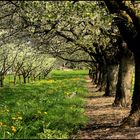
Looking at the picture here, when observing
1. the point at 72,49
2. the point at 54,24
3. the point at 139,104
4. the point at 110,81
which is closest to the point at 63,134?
the point at 139,104

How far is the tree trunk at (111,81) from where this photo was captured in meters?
31.5

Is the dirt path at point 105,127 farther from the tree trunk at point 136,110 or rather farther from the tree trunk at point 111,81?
the tree trunk at point 111,81

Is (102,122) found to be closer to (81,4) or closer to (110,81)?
(81,4)

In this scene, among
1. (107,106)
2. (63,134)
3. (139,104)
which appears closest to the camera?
(63,134)

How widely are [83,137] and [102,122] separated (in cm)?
384

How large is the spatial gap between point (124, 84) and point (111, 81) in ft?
27.3

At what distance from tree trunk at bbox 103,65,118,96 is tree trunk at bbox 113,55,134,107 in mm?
7059

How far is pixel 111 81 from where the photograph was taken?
1267 inches

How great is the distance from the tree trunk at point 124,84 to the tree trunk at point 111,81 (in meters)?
7.06

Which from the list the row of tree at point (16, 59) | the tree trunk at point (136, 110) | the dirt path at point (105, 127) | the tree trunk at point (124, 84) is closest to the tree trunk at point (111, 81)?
the tree trunk at point (124, 84)

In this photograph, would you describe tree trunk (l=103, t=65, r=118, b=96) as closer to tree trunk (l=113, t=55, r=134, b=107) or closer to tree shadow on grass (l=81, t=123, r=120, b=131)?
tree trunk (l=113, t=55, r=134, b=107)

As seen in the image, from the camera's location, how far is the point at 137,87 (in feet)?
50.8

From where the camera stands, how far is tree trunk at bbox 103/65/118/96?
104ft

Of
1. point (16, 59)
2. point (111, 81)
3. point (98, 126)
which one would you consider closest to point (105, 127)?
point (98, 126)
